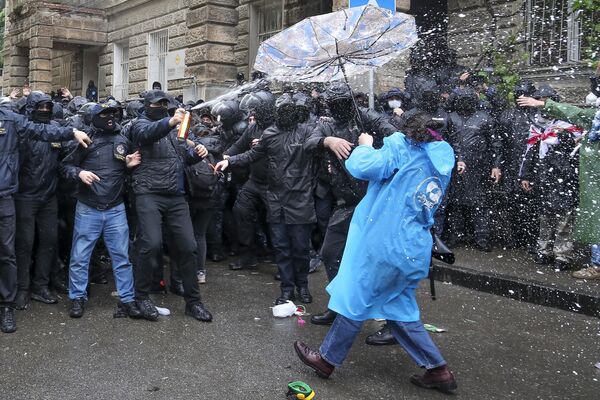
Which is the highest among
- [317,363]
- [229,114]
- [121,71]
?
[121,71]

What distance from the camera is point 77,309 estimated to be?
222 inches

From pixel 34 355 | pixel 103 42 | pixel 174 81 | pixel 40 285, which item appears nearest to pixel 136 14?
pixel 103 42

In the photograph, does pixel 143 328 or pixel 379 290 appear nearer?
pixel 379 290

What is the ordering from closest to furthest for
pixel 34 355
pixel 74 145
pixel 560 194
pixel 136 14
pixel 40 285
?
pixel 34 355
pixel 74 145
pixel 40 285
pixel 560 194
pixel 136 14

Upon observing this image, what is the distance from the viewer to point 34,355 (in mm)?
4637

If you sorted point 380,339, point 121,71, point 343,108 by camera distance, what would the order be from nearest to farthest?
point 380,339, point 343,108, point 121,71

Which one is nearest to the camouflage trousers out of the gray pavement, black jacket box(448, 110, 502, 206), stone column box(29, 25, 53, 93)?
black jacket box(448, 110, 502, 206)

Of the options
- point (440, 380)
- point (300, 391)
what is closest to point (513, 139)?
point (440, 380)

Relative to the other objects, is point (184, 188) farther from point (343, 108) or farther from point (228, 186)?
point (228, 186)

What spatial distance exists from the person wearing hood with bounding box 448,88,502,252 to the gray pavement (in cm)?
247

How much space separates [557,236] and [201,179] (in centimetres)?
424

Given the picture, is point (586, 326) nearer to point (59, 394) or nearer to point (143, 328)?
point (143, 328)

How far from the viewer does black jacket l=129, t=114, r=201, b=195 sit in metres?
5.47

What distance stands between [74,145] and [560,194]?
5420 mm
